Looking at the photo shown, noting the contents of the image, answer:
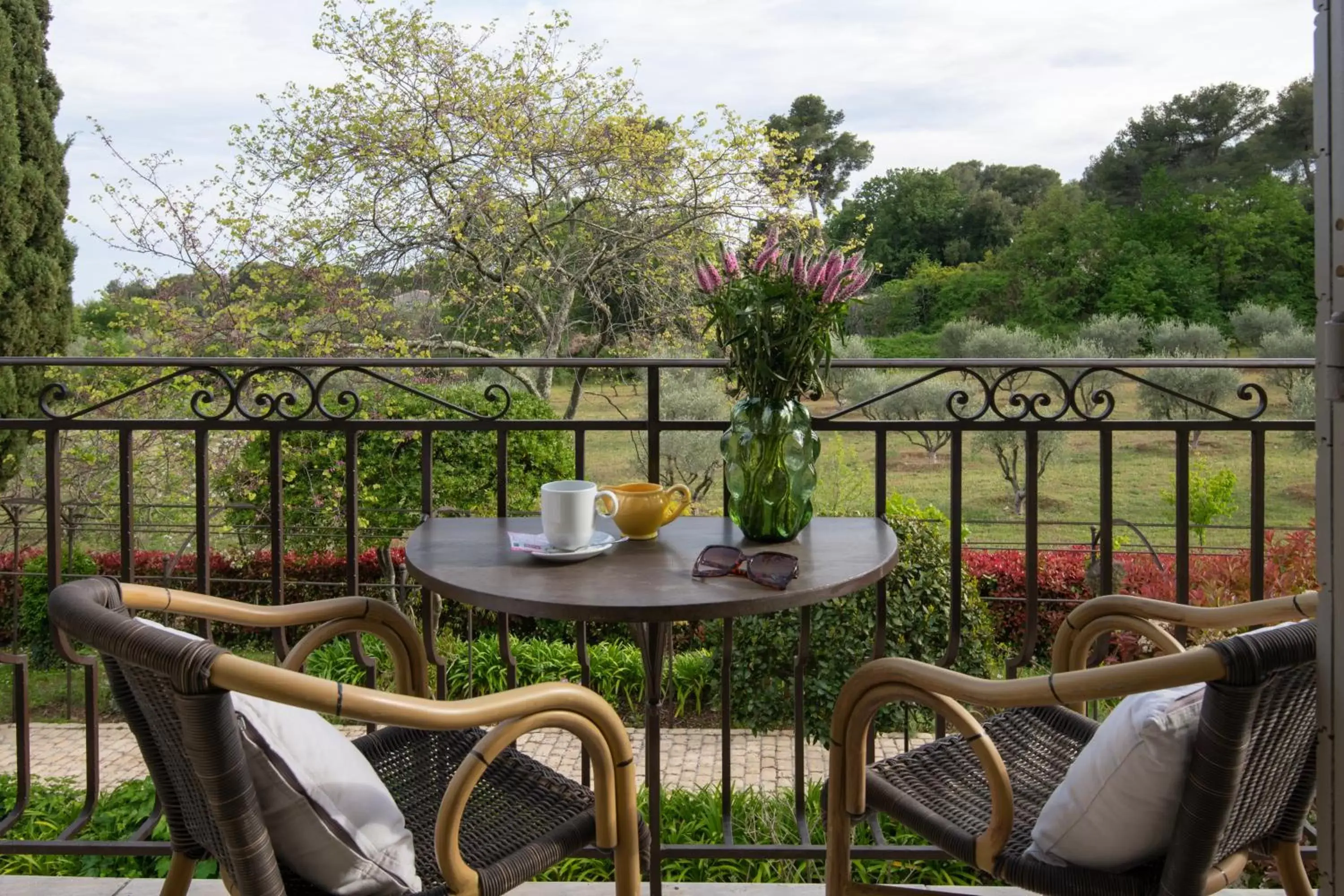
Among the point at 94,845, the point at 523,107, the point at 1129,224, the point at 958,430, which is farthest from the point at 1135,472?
the point at 94,845

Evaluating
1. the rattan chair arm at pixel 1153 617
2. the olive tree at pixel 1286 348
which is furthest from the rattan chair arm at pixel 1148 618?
the olive tree at pixel 1286 348

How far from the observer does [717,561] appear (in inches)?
57.9

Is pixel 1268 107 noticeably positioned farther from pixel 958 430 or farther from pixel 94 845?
pixel 94 845

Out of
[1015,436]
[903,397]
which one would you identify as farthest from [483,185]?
[1015,436]

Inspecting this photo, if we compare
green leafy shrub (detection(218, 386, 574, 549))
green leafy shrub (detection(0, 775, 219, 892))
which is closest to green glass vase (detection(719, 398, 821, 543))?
green leafy shrub (detection(0, 775, 219, 892))

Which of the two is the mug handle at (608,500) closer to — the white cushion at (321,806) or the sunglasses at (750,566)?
the sunglasses at (750,566)

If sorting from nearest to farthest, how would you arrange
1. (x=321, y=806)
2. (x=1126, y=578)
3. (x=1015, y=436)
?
(x=321, y=806) < (x=1126, y=578) < (x=1015, y=436)

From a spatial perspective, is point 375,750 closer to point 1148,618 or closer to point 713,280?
point 713,280

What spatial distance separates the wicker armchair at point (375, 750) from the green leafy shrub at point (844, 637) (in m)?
2.59

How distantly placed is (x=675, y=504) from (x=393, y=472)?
209 inches

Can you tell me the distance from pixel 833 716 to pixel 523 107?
7.48 meters

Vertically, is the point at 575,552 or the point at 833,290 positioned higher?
the point at 833,290

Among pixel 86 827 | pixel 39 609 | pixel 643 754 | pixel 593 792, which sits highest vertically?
pixel 593 792

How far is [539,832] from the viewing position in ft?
4.45
